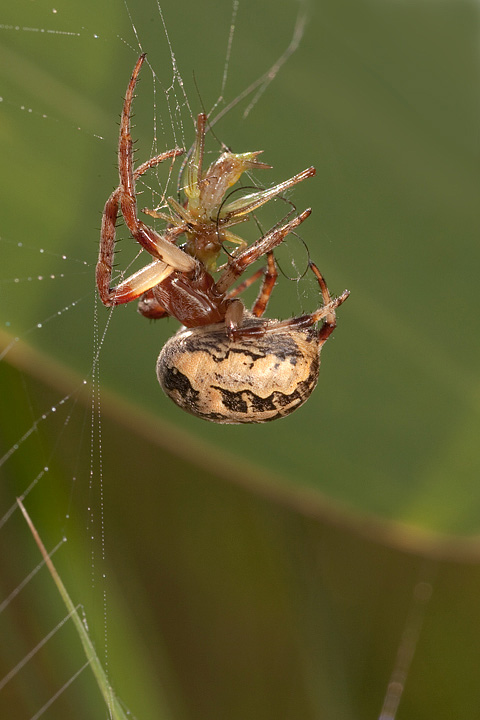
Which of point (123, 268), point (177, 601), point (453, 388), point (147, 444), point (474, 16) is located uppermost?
point (474, 16)

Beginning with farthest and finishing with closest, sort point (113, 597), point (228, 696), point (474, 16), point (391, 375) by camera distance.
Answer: point (228, 696) < point (113, 597) < point (391, 375) < point (474, 16)

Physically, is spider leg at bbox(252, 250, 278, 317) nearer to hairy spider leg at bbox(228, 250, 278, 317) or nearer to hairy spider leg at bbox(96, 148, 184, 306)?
hairy spider leg at bbox(228, 250, 278, 317)

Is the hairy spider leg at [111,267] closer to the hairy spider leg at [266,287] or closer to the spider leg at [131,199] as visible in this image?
the spider leg at [131,199]

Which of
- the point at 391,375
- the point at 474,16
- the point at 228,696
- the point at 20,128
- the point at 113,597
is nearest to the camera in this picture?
the point at 20,128

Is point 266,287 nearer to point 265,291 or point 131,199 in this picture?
point 265,291

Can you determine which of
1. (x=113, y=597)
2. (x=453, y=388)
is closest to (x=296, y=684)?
(x=113, y=597)

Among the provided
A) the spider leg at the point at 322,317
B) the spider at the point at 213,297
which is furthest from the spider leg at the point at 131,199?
the spider leg at the point at 322,317

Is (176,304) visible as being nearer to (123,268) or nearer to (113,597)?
(123,268)

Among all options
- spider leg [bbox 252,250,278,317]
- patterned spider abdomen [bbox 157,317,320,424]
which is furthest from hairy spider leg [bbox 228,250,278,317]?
patterned spider abdomen [bbox 157,317,320,424]

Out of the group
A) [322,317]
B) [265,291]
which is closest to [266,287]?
[265,291]

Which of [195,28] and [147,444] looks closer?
[195,28]
